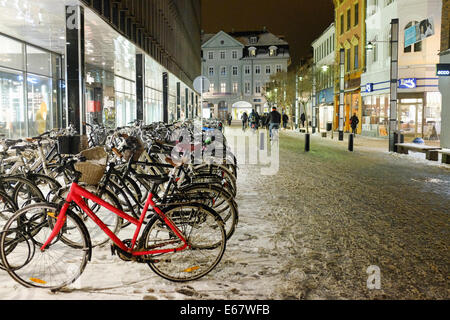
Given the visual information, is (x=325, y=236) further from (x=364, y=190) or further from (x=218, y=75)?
(x=218, y=75)

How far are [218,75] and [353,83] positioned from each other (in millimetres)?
56733

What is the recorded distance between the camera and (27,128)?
65.9 ft

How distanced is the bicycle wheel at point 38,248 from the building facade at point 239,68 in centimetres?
8834

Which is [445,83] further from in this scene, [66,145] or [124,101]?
[124,101]

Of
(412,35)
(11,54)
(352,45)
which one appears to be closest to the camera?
(11,54)

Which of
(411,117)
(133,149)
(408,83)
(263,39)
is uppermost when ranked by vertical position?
(263,39)

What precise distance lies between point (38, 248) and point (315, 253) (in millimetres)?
2978

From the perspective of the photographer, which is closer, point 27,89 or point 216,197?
point 216,197

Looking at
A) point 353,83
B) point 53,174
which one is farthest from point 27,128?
point 353,83

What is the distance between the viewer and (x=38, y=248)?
4672 mm

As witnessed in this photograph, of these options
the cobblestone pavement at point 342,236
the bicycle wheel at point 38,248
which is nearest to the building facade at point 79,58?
the cobblestone pavement at point 342,236

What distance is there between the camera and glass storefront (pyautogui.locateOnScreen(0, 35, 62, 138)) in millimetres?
18438

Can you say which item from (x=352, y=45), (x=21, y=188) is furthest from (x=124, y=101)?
(x=21, y=188)

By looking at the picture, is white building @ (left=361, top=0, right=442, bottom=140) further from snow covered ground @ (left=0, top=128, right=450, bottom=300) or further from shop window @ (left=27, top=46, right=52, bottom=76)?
snow covered ground @ (left=0, top=128, right=450, bottom=300)
